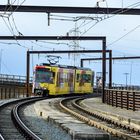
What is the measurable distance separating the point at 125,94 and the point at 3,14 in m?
10.1

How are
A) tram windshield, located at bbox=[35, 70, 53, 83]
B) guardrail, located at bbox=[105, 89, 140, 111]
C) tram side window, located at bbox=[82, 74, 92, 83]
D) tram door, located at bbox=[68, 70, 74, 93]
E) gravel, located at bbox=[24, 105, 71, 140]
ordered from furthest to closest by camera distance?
tram side window, located at bbox=[82, 74, 92, 83]
tram door, located at bbox=[68, 70, 74, 93]
tram windshield, located at bbox=[35, 70, 53, 83]
guardrail, located at bbox=[105, 89, 140, 111]
gravel, located at bbox=[24, 105, 71, 140]

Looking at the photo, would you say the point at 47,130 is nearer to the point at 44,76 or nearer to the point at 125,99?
the point at 125,99

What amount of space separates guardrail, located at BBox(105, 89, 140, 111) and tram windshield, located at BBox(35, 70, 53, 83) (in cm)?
1248

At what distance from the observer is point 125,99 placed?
Result: 119 feet

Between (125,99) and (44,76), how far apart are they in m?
19.9

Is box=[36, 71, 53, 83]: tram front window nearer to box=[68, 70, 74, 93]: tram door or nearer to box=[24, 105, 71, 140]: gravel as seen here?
box=[68, 70, 74, 93]: tram door

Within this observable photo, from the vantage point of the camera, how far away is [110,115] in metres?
28.9

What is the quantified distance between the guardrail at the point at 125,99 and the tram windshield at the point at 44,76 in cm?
1248

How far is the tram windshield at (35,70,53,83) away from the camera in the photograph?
54781mm

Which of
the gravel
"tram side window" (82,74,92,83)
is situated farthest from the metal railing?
the gravel

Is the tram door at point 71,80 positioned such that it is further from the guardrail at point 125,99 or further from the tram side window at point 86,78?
the guardrail at point 125,99

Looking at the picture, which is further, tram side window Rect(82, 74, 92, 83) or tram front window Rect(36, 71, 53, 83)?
tram side window Rect(82, 74, 92, 83)

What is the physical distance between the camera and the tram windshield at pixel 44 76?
180 ft

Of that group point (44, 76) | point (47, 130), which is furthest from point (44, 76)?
point (47, 130)
